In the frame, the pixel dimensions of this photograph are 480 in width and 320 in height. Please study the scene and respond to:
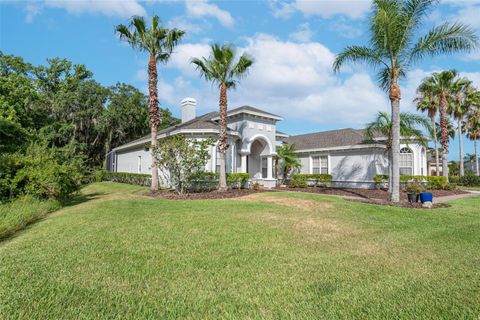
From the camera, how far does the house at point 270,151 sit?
21172 mm

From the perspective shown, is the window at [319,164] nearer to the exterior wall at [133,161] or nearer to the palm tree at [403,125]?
the palm tree at [403,125]

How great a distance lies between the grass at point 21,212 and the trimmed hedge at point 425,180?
20508 millimetres

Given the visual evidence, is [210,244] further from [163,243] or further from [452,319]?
[452,319]

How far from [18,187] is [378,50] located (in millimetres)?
17086

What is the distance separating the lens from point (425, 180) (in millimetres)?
22609

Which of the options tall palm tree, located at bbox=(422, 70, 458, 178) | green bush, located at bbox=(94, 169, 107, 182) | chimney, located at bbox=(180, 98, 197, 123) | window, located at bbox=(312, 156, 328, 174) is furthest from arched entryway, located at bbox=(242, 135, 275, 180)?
green bush, located at bbox=(94, 169, 107, 182)

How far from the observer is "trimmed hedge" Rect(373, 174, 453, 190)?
71.9 feet

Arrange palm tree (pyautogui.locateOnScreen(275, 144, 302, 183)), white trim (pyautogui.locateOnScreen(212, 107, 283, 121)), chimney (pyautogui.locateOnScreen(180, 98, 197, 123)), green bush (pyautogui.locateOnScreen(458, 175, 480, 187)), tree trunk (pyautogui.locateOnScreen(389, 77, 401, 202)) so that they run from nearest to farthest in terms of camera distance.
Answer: tree trunk (pyautogui.locateOnScreen(389, 77, 401, 202)), white trim (pyautogui.locateOnScreen(212, 107, 283, 121)), palm tree (pyautogui.locateOnScreen(275, 144, 302, 183)), chimney (pyautogui.locateOnScreen(180, 98, 197, 123)), green bush (pyautogui.locateOnScreen(458, 175, 480, 187))

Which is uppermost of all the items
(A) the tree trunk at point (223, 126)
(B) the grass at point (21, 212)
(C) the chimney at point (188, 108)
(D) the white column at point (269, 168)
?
(C) the chimney at point (188, 108)

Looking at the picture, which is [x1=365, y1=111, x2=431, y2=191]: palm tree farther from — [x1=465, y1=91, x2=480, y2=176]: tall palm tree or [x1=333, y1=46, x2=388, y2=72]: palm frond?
[x1=465, y1=91, x2=480, y2=176]: tall palm tree

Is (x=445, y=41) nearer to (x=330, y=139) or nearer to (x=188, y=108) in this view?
(x=330, y=139)

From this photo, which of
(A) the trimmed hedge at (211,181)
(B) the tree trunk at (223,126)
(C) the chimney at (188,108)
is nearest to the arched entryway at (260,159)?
(A) the trimmed hedge at (211,181)

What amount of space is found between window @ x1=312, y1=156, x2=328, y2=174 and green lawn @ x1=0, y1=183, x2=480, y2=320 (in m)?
16.4

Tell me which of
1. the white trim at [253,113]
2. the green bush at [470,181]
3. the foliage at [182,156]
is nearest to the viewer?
the foliage at [182,156]
